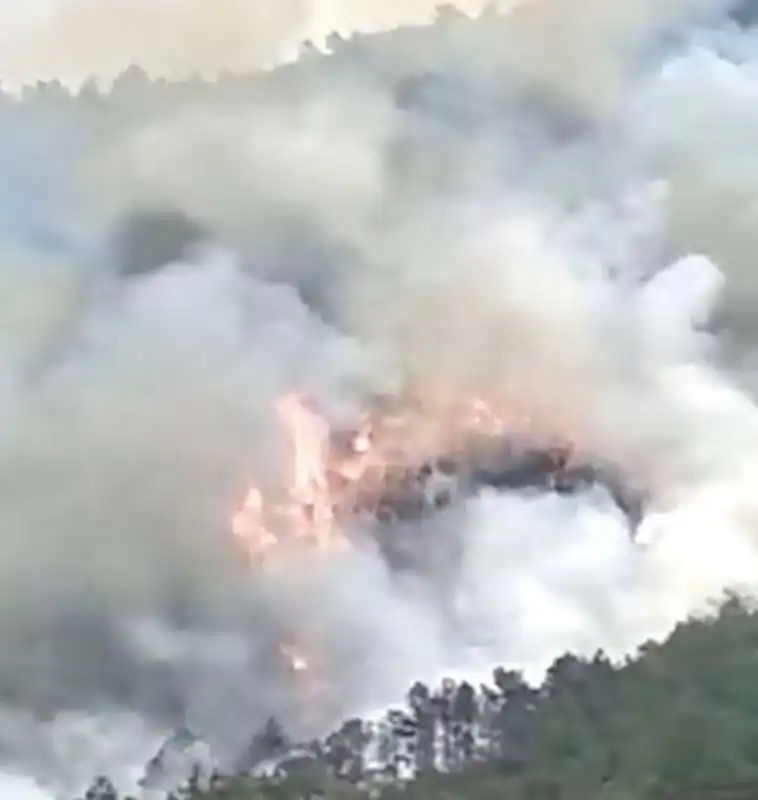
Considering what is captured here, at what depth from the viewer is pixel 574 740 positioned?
9325 cm

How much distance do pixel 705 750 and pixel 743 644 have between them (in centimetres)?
2658

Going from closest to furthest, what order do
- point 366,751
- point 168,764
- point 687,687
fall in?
point 687,687, point 366,751, point 168,764

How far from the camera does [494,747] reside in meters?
106

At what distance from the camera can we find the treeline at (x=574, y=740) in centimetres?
7156

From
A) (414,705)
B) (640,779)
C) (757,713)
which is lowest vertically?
(640,779)

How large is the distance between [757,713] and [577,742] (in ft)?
56.2

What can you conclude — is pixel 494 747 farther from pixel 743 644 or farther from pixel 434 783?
pixel 743 644

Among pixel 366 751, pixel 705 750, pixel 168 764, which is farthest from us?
pixel 168 764

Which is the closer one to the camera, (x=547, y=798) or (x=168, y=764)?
(x=547, y=798)

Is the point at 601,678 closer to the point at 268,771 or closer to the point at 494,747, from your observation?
the point at 494,747

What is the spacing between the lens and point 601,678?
109 meters

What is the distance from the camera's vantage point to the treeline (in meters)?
71.6

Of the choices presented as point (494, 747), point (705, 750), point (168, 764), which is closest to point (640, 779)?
point (705, 750)

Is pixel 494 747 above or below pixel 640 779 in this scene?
above
